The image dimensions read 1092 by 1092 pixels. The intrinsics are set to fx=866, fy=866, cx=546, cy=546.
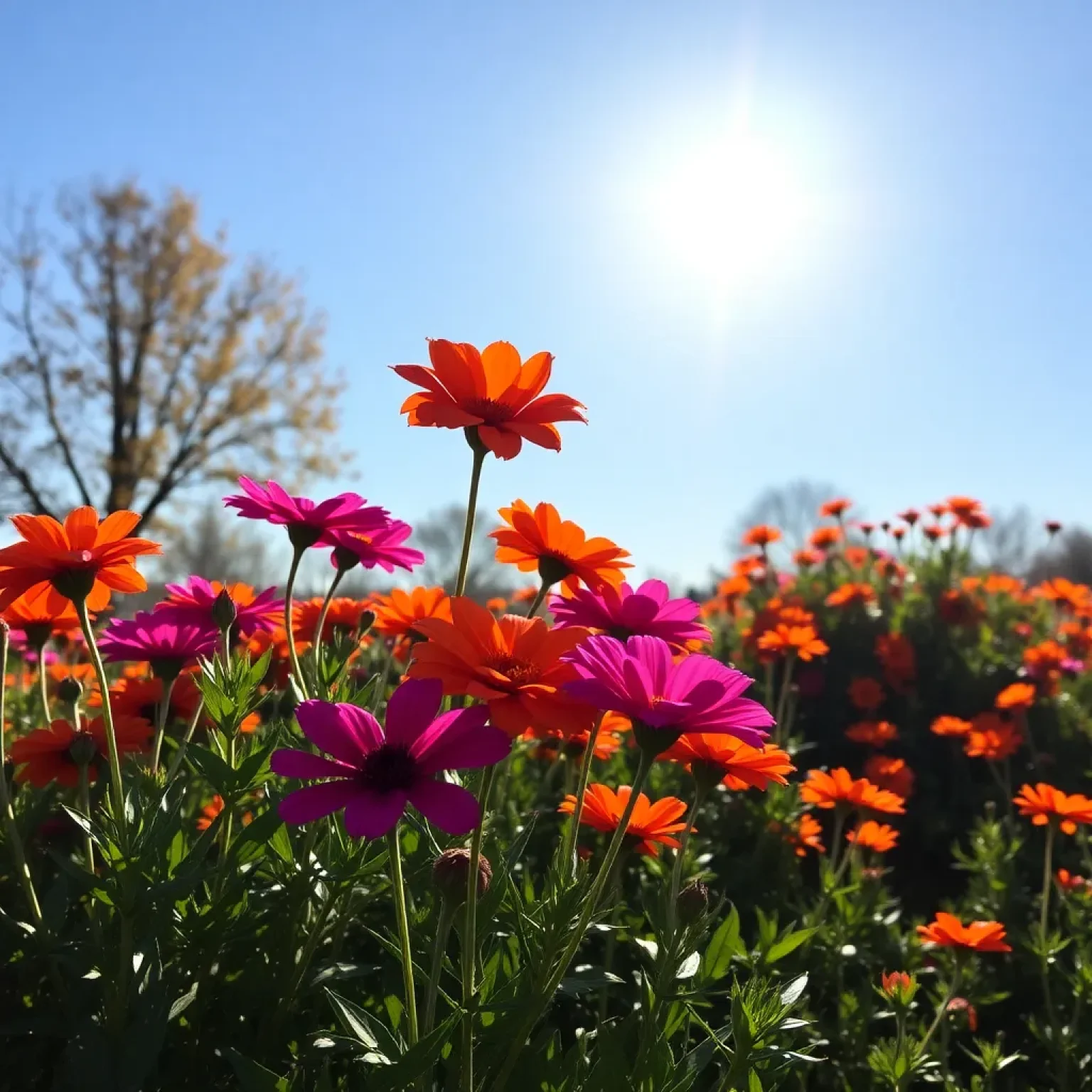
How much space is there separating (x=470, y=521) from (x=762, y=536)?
4.61 meters

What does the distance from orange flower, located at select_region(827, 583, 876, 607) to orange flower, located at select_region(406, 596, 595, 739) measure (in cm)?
475

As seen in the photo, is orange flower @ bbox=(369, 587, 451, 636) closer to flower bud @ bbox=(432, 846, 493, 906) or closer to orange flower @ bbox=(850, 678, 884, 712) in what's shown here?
flower bud @ bbox=(432, 846, 493, 906)

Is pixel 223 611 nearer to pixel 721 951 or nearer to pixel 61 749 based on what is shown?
pixel 61 749

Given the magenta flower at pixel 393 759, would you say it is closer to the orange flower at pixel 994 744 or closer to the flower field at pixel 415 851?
the flower field at pixel 415 851

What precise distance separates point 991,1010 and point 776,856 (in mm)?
875

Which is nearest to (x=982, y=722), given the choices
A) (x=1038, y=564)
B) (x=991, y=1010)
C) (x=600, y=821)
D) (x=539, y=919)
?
(x=991, y=1010)

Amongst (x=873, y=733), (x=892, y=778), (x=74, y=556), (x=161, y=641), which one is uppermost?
(x=74, y=556)

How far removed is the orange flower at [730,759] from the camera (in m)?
1.24

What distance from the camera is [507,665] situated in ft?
3.78

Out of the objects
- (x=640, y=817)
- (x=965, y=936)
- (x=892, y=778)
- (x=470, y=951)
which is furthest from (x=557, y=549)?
(x=892, y=778)

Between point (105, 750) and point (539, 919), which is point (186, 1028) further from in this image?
point (539, 919)

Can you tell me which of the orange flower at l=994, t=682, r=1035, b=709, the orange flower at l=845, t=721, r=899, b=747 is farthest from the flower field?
the orange flower at l=845, t=721, r=899, b=747

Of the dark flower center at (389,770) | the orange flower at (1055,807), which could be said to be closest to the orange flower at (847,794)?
the orange flower at (1055,807)

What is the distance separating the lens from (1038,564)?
19.1m
